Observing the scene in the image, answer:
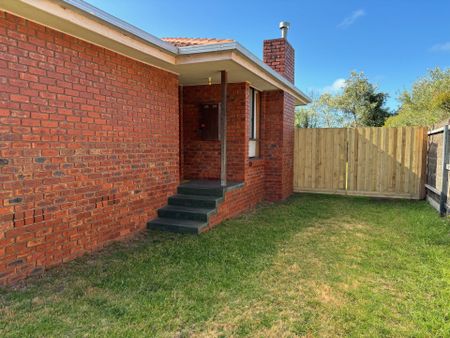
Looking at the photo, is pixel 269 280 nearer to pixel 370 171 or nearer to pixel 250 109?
pixel 250 109

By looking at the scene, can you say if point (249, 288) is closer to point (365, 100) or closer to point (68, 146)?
point (68, 146)

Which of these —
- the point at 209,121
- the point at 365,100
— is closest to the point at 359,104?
the point at 365,100

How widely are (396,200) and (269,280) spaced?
6189 mm

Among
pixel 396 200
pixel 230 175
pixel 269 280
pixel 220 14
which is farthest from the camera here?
pixel 220 14

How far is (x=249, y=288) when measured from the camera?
10.4 feet

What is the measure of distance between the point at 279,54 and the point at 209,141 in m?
3.22

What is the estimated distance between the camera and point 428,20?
57.7 feet

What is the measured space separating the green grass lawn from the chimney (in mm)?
4846

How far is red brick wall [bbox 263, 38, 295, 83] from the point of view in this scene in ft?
27.2

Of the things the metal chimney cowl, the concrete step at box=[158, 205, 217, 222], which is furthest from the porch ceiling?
the concrete step at box=[158, 205, 217, 222]

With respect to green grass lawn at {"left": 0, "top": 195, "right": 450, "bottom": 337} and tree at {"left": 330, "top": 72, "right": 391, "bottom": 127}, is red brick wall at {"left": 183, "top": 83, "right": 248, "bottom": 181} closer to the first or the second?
green grass lawn at {"left": 0, "top": 195, "right": 450, "bottom": 337}

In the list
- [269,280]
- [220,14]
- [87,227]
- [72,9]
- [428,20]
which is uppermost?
[428,20]

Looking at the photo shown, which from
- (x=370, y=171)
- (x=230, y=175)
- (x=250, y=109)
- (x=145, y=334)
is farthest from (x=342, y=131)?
(x=145, y=334)

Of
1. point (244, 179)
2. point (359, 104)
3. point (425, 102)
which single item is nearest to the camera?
point (244, 179)
